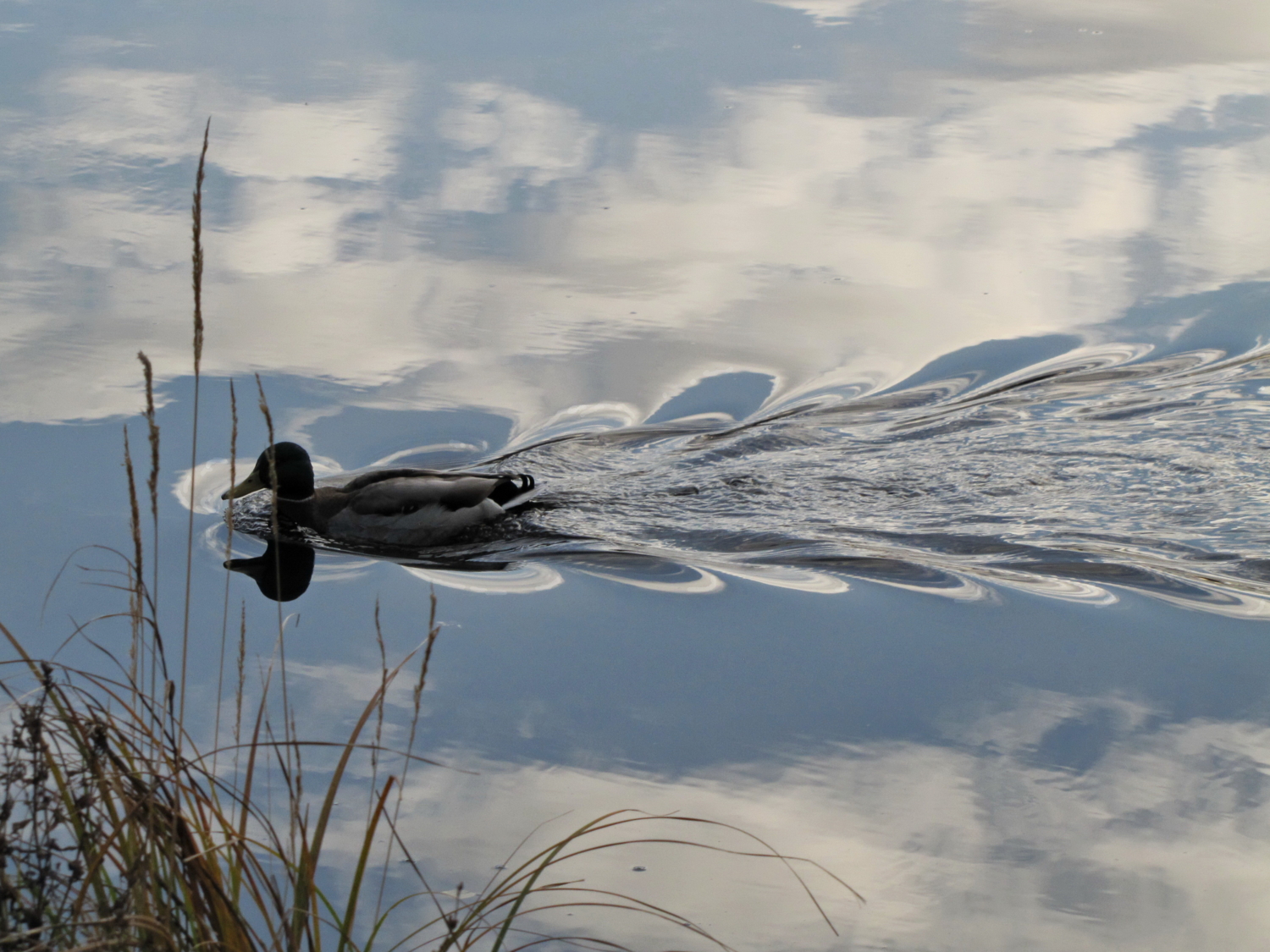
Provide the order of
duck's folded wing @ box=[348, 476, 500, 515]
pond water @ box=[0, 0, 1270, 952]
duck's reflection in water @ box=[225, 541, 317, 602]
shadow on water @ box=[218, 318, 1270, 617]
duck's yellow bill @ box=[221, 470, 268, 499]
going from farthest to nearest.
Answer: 1. duck's yellow bill @ box=[221, 470, 268, 499]
2. duck's folded wing @ box=[348, 476, 500, 515]
3. shadow on water @ box=[218, 318, 1270, 617]
4. duck's reflection in water @ box=[225, 541, 317, 602]
5. pond water @ box=[0, 0, 1270, 952]

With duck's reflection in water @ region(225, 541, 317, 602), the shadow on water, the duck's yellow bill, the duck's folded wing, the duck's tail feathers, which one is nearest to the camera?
duck's reflection in water @ region(225, 541, 317, 602)

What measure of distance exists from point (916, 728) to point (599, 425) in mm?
3258

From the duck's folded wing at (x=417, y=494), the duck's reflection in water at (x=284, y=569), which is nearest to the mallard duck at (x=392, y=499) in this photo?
the duck's folded wing at (x=417, y=494)

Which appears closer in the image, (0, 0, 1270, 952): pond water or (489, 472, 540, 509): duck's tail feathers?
(0, 0, 1270, 952): pond water

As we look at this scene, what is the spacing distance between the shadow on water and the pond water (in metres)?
0.03

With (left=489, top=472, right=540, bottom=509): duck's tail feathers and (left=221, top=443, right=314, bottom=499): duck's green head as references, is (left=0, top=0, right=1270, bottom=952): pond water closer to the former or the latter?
(left=489, top=472, right=540, bottom=509): duck's tail feathers

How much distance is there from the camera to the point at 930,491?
7.18 meters

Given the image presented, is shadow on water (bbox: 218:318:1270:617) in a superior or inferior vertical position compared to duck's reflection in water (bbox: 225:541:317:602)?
superior

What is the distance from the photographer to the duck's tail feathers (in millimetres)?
7000

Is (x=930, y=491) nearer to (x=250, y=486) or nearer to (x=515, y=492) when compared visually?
(x=515, y=492)

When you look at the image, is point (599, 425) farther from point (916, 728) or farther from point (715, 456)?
point (916, 728)

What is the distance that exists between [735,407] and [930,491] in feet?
3.97

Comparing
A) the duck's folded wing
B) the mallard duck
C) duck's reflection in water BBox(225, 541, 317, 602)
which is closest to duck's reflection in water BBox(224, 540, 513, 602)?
duck's reflection in water BBox(225, 541, 317, 602)

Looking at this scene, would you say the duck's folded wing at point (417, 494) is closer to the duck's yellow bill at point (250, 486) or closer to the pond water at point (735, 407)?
the pond water at point (735, 407)
